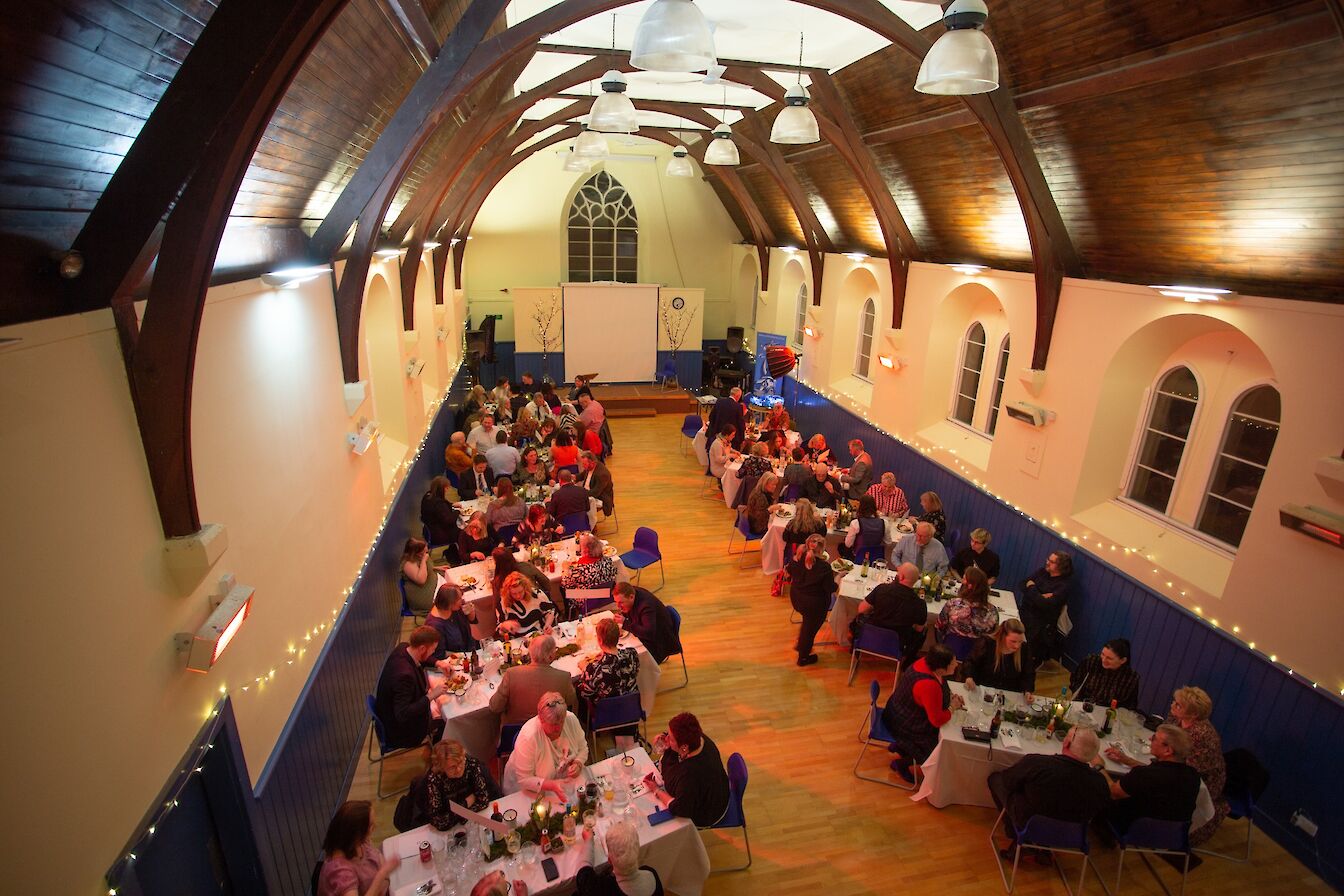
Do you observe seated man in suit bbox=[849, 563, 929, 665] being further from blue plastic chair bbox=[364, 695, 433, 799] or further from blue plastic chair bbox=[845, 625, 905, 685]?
blue plastic chair bbox=[364, 695, 433, 799]

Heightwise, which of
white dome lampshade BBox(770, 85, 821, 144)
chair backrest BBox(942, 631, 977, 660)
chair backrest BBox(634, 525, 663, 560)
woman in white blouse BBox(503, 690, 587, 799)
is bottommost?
chair backrest BBox(942, 631, 977, 660)

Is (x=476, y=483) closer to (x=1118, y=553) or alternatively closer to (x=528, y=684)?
(x=528, y=684)

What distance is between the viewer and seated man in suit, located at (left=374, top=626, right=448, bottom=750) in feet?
16.7

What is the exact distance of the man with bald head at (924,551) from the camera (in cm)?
747

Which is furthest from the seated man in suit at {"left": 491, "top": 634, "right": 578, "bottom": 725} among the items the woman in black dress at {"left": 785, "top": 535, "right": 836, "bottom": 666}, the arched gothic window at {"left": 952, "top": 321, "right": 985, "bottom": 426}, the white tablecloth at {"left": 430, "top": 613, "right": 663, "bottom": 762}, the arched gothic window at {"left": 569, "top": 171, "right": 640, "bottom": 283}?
the arched gothic window at {"left": 569, "top": 171, "right": 640, "bottom": 283}

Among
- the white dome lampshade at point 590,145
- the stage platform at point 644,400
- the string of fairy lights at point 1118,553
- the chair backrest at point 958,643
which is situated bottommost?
the stage platform at point 644,400

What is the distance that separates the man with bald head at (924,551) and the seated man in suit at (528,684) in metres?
4.24

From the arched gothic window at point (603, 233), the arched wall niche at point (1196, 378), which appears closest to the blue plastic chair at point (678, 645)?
the arched wall niche at point (1196, 378)

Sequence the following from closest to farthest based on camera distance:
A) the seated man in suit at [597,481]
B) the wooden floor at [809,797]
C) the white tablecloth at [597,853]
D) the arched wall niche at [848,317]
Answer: the white tablecloth at [597,853], the wooden floor at [809,797], the seated man in suit at [597,481], the arched wall niche at [848,317]

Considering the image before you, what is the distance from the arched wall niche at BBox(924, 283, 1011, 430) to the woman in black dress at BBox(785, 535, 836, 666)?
4.55 meters

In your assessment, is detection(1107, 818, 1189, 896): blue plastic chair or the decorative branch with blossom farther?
the decorative branch with blossom

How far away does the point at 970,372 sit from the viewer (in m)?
10.4

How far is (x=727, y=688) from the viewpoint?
6848 millimetres

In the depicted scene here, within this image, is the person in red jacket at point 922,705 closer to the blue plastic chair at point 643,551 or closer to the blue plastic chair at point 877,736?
the blue plastic chair at point 877,736
